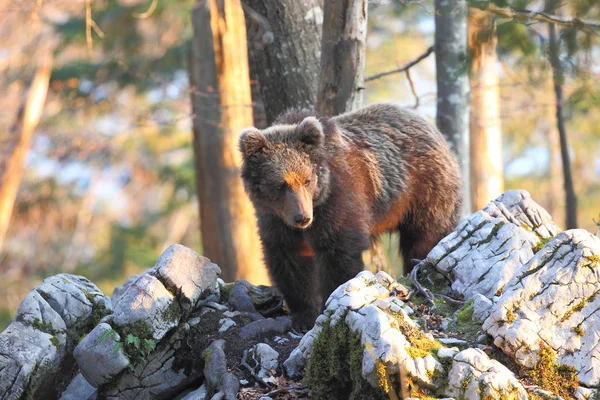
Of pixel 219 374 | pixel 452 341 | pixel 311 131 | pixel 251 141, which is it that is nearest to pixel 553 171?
pixel 311 131

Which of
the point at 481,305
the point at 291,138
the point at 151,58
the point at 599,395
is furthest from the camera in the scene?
the point at 151,58

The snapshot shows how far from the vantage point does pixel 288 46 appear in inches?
338

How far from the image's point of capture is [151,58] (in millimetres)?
17766

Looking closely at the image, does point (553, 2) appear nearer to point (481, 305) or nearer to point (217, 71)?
point (481, 305)

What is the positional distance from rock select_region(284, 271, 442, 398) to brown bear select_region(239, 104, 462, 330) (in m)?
1.11

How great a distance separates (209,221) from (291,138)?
6.84m

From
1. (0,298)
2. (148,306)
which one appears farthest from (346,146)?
(0,298)

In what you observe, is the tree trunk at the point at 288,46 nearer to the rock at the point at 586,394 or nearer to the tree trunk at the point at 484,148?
the tree trunk at the point at 484,148

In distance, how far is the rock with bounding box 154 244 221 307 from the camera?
5941 mm

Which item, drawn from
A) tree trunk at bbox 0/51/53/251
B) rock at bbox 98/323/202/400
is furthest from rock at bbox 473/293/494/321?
tree trunk at bbox 0/51/53/251

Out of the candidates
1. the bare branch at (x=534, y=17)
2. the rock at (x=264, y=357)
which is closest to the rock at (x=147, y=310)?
the rock at (x=264, y=357)

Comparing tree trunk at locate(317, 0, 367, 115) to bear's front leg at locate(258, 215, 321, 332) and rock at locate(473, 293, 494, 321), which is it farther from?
rock at locate(473, 293, 494, 321)

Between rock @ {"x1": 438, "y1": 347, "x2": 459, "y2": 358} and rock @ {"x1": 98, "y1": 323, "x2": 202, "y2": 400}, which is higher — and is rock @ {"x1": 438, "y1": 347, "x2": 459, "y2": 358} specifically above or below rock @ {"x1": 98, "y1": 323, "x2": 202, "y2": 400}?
above

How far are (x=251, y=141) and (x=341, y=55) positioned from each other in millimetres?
1927
